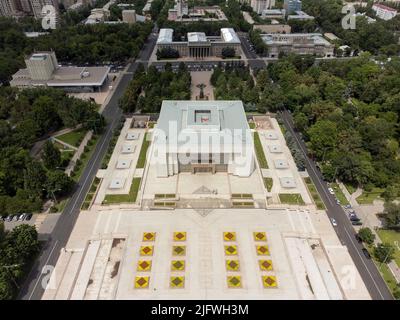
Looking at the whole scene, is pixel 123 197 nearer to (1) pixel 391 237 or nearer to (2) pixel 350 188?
(2) pixel 350 188

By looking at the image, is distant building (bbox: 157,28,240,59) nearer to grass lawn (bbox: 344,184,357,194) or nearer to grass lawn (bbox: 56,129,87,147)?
grass lawn (bbox: 56,129,87,147)

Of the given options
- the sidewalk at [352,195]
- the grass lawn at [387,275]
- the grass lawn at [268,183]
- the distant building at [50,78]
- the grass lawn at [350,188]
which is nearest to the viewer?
the grass lawn at [387,275]

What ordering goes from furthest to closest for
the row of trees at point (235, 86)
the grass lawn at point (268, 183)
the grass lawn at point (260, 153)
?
1. the row of trees at point (235, 86)
2. the grass lawn at point (260, 153)
3. the grass lawn at point (268, 183)

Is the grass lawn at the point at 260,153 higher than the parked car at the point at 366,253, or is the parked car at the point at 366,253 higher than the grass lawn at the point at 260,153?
the grass lawn at the point at 260,153

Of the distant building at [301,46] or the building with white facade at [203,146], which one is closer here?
the building with white facade at [203,146]

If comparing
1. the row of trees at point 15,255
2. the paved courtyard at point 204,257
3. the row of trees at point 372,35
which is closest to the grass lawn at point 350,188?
the paved courtyard at point 204,257

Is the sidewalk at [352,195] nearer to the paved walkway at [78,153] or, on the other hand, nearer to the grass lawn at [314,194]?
the grass lawn at [314,194]
